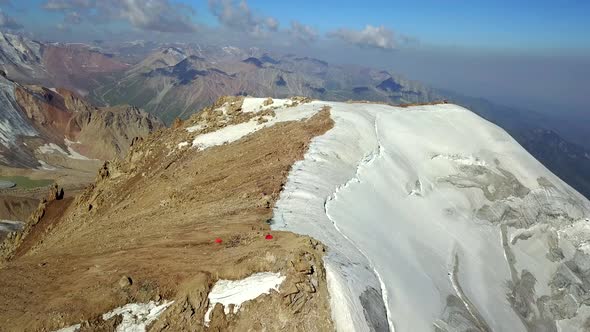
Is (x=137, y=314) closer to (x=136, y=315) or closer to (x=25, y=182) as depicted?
Answer: (x=136, y=315)

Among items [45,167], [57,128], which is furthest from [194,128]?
[57,128]

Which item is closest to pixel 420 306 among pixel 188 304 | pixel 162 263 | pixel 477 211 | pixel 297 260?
pixel 297 260

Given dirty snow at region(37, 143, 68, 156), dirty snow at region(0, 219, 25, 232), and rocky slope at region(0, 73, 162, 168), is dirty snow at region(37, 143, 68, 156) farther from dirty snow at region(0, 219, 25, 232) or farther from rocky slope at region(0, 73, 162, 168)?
dirty snow at region(0, 219, 25, 232)

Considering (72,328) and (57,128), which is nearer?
(72,328)

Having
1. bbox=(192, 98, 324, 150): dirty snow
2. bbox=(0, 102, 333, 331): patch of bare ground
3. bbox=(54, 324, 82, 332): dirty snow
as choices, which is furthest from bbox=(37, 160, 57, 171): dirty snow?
bbox=(54, 324, 82, 332): dirty snow

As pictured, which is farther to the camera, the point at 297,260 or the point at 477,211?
the point at 477,211

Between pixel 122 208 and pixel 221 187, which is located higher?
pixel 221 187

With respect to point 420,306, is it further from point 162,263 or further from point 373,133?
point 373,133

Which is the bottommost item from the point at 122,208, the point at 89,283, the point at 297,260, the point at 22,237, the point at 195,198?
the point at 22,237
